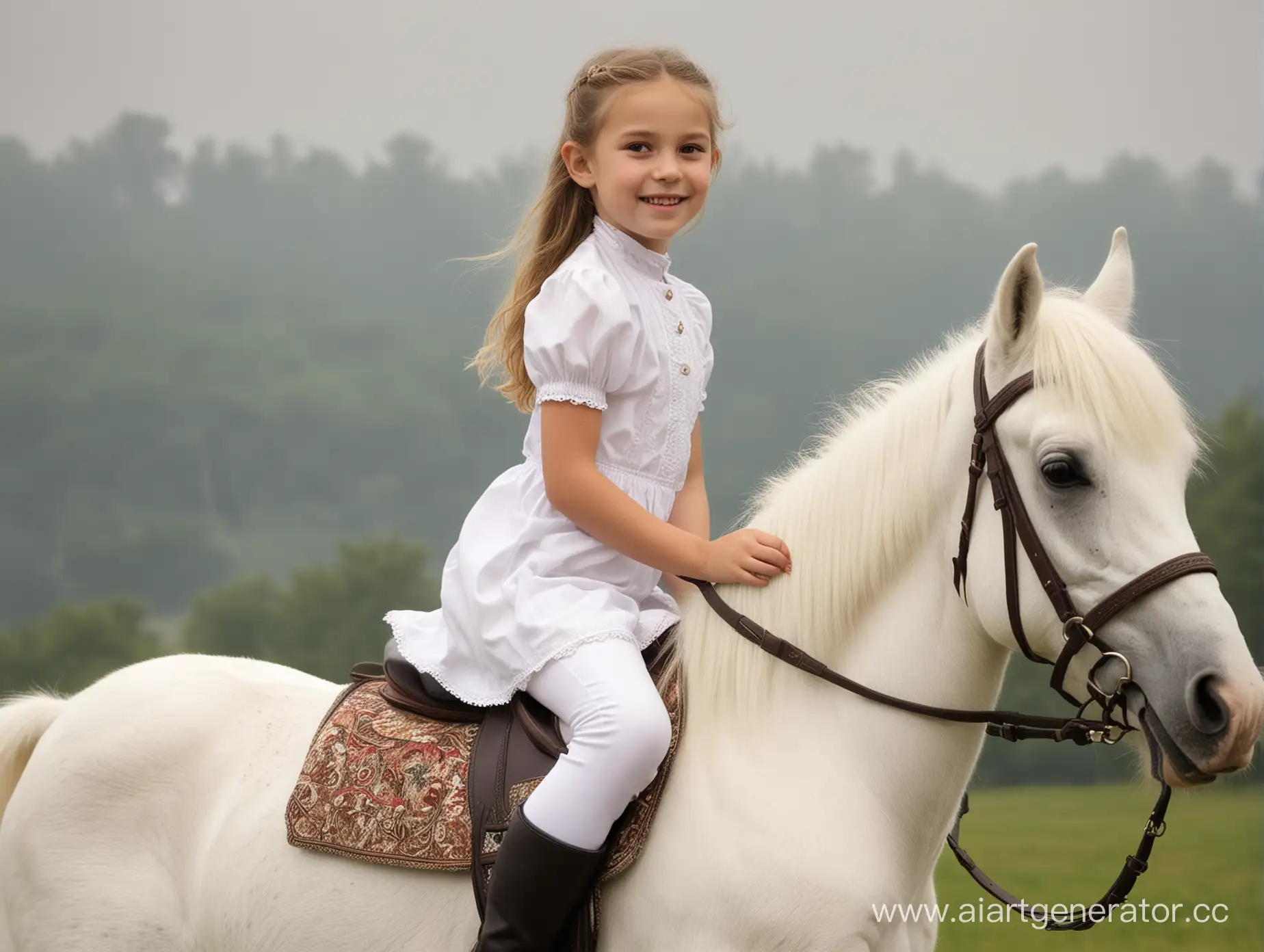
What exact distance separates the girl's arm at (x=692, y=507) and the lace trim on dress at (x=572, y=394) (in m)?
0.27

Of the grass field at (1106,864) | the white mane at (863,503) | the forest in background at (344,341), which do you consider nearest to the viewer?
the white mane at (863,503)

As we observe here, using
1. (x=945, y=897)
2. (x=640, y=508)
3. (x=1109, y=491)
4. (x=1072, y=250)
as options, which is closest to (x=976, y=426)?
(x=1109, y=491)

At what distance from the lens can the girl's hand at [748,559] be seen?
1606mm

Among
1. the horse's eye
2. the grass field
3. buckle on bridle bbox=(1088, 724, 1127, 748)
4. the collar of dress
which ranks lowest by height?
the grass field

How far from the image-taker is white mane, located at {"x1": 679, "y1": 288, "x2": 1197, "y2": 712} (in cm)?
144

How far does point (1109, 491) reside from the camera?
130 centimetres

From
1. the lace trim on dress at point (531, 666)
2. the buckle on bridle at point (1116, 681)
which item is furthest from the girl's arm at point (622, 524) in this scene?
the buckle on bridle at point (1116, 681)

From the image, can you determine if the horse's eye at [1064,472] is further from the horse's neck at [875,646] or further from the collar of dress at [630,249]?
the collar of dress at [630,249]

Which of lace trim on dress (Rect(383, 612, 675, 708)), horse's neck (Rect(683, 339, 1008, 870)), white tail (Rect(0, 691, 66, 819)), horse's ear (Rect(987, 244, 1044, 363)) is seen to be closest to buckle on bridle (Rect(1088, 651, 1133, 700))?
horse's neck (Rect(683, 339, 1008, 870))

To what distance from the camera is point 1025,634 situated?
1372mm

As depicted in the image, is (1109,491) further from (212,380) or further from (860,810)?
(212,380)

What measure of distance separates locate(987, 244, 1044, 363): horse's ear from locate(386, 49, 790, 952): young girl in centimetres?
42

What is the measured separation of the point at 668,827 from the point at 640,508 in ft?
1.48

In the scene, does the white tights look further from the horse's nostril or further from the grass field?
the grass field
